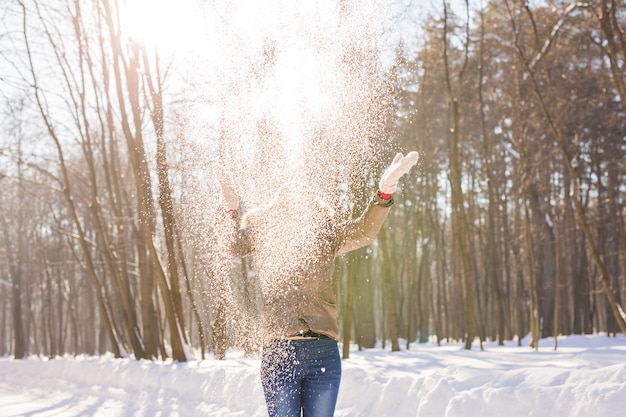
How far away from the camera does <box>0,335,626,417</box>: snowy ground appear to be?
512 centimetres

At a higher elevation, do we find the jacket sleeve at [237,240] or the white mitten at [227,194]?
the white mitten at [227,194]

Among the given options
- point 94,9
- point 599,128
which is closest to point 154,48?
point 94,9

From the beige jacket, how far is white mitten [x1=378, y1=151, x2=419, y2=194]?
7cm

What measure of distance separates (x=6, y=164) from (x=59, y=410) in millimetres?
13456

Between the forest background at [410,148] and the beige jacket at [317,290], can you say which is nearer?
the beige jacket at [317,290]

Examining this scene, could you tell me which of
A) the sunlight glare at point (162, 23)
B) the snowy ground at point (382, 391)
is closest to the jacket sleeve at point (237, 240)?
the snowy ground at point (382, 391)

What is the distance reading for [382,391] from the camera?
259 inches

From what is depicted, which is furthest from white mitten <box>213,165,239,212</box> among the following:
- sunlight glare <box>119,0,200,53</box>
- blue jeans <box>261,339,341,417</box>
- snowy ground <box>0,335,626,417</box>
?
sunlight glare <box>119,0,200,53</box>

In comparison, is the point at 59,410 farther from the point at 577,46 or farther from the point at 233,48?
the point at 577,46

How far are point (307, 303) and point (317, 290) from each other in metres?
0.08

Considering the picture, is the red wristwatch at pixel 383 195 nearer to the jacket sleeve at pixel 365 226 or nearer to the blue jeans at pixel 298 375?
the jacket sleeve at pixel 365 226

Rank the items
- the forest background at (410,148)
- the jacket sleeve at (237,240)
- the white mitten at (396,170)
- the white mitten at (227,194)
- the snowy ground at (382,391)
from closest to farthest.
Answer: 1. the white mitten at (396,170)
2. the jacket sleeve at (237,240)
3. the white mitten at (227,194)
4. the snowy ground at (382,391)
5. the forest background at (410,148)

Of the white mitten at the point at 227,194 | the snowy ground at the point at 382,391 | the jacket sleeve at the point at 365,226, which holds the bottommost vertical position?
the snowy ground at the point at 382,391

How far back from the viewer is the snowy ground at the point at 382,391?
5.12 metres
